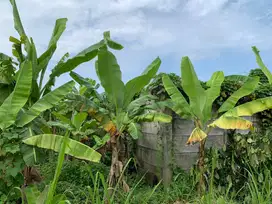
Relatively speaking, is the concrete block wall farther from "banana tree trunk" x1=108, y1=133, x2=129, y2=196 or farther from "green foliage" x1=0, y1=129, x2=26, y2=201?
"green foliage" x1=0, y1=129, x2=26, y2=201

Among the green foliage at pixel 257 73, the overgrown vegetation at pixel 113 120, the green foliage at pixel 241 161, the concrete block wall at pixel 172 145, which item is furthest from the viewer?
the green foliage at pixel 257 73

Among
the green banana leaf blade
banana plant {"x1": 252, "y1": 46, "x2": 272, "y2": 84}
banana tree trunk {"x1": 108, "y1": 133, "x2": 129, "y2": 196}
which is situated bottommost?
banana tree trunk {"x1": 108, "y1": 133, "x2": 129, "y2": 196}

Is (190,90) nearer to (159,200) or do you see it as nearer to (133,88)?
(133,88)

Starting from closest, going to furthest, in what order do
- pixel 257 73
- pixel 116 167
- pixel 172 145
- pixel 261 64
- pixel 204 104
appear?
pixel 116 167 → pixel 204 104 → pixel 261 64 → pixel 172 145 → pixel 257 73

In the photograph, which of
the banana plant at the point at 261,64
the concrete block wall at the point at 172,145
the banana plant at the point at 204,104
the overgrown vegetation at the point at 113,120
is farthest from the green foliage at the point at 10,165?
the banana plant at the point at 261,64

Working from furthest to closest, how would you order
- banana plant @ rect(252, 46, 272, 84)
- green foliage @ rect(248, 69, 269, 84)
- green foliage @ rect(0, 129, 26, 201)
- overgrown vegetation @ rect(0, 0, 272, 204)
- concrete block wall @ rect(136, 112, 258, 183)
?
1. green foliage @ rect(248, 69, 269, 84)
2. concrete block wall @ rect(136, 112, 258, 183)
3. banana plant @ rect(252, 46, 272, 84)
4. overgrown vegetation @ rect(0, 0, 272, 204)
5. green foliage @ rect(0, 129, 26, 201)

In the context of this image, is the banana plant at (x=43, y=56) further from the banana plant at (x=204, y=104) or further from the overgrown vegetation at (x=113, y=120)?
the banana plant at (x=204, y=104)

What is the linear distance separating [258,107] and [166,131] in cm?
166

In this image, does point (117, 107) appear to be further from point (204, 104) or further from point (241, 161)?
point (241, 161)

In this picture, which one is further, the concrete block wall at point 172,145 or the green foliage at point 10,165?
the concrete block wall at point 172,145

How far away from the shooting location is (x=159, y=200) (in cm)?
497

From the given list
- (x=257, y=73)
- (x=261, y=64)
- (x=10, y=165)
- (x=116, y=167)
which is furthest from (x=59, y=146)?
(x=257, y=73)

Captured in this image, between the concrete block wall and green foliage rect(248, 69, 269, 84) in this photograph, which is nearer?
the concrete block wall

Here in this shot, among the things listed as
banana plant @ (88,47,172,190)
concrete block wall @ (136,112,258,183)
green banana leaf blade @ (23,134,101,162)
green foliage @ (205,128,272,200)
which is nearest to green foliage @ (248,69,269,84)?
concrete block wall @ (136,112,258,183)
